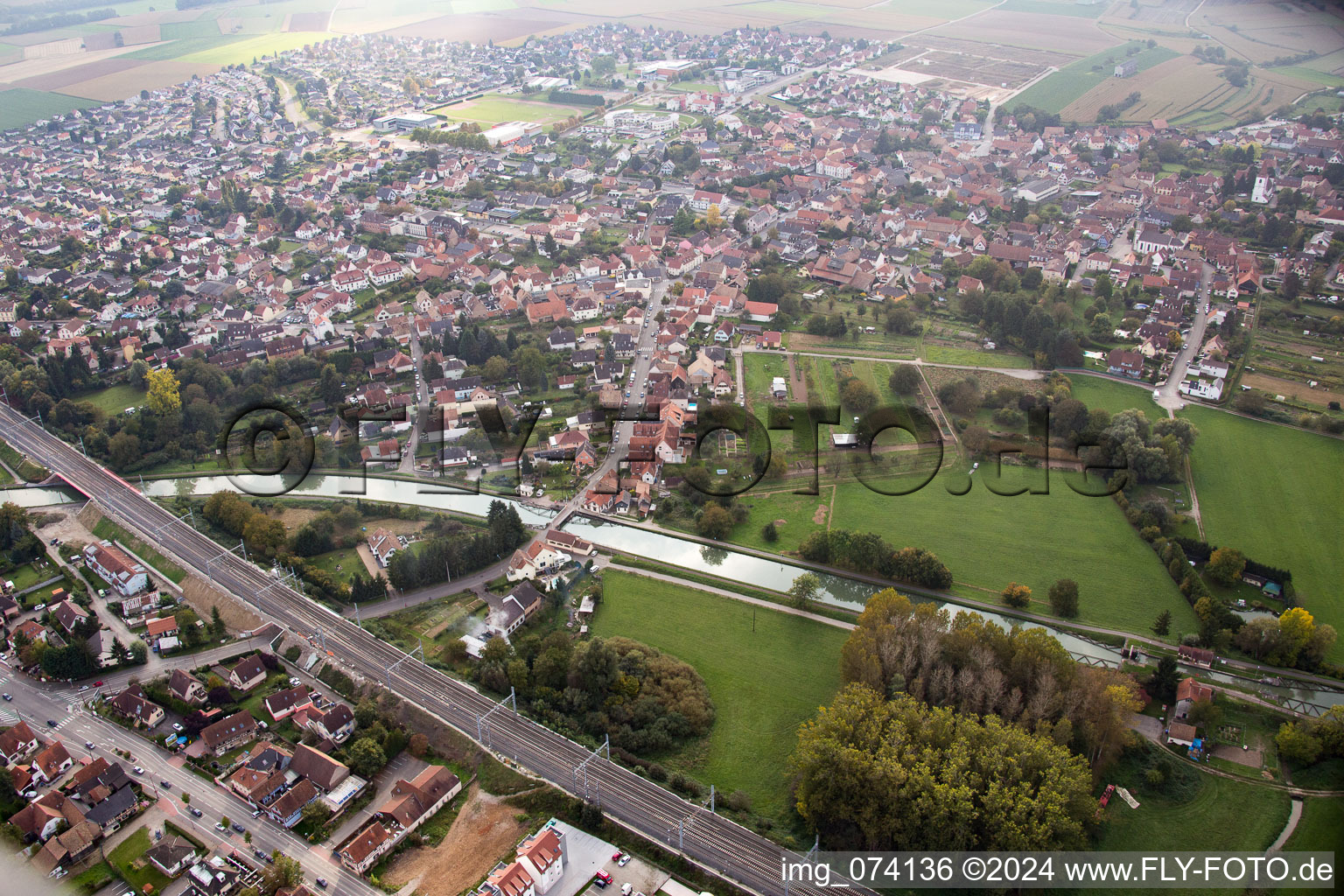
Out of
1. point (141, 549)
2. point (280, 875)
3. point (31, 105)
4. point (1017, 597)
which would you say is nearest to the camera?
point (280, 875)

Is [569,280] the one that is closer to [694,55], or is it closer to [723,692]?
[723,692]

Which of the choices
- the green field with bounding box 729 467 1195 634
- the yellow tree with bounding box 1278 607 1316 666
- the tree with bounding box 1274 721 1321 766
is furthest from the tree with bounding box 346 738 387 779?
the yellow tree with bounding box 1278 607 1316 666

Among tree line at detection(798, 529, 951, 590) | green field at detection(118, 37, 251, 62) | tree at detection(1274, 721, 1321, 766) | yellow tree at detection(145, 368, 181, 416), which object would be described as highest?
green field at detection(118, 37, 251, 62)

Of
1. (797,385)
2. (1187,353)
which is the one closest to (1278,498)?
(1187,353)

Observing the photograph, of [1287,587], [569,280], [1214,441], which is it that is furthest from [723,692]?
[569,280]

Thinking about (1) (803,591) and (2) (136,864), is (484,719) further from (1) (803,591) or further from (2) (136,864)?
(1) (803,591)

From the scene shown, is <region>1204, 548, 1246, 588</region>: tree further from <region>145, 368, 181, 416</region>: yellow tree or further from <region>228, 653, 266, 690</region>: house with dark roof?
<region>145, 368, 181, 416</region>: yellow tree
